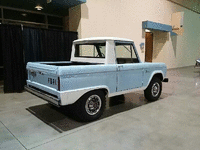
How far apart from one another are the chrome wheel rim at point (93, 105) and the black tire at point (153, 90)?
1.87 metres

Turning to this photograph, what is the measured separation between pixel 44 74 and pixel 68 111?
3.51 feet

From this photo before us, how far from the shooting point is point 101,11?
25.4ft

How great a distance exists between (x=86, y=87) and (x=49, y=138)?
108 cm

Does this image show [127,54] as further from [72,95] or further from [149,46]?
[149,46]

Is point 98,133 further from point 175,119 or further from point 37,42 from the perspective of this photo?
point 37,42

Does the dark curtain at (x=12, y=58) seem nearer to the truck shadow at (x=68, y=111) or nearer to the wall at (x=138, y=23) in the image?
the truck shadow at (x=68, y=111)

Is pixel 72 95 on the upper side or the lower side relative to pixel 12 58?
lower

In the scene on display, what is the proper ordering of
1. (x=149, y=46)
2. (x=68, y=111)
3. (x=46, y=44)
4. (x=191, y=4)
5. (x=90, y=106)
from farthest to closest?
1. (x=191, y=4)
2. (x=149, y=46)
3. (x=46, y=44)
4. (x=68, y=111)
5. (x=90, y=106)

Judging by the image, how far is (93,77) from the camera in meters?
3.15

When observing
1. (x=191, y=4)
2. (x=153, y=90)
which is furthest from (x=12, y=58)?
(x=191, y=4)

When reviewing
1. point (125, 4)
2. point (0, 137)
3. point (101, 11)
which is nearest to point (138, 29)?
point (125, 4)

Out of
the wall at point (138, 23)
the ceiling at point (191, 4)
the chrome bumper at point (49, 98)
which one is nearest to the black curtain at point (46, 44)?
the wall at point (138, 23)

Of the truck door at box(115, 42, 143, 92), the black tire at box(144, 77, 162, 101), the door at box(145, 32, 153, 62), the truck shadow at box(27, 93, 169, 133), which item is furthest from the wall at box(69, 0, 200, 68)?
the black tire at box(144, 77, 162, 101)

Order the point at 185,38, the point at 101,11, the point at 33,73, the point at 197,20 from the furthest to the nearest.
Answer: the point at 197,20
the point at 185,38
the point at 101,11
the point at 33,73
